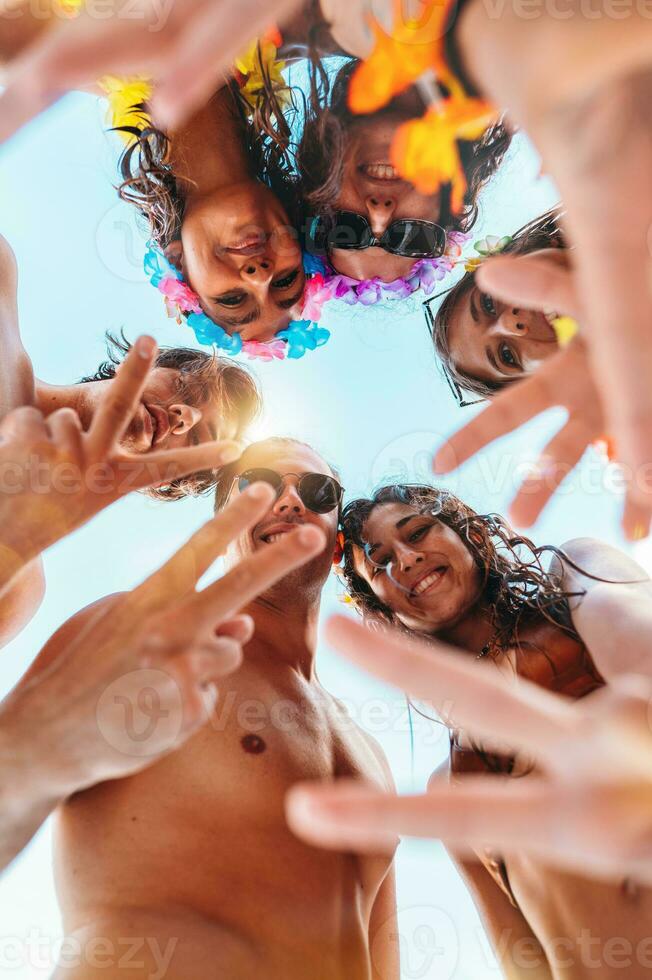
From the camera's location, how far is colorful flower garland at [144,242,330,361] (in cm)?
324

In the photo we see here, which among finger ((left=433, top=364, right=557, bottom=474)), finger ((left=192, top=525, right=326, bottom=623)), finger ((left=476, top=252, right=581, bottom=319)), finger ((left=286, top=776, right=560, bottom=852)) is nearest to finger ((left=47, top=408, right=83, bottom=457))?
finger ((left=192, top=525, right=326, bottom=623))

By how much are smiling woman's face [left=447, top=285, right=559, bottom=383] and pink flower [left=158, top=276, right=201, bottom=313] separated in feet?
4.01

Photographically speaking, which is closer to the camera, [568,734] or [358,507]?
[568,734]

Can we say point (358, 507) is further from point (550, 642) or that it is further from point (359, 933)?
point (359, 933)

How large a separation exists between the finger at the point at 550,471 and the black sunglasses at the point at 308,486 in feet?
5.13

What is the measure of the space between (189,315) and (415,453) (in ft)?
4.67

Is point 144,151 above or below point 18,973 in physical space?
above

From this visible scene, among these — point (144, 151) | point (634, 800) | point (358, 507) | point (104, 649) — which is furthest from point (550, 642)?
point (144, 151)

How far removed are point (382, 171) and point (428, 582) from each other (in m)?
1.73

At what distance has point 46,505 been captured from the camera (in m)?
1.81

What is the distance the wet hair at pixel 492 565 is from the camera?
123 inches

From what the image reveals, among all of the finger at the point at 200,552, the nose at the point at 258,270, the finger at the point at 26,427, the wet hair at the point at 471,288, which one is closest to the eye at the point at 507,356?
the wet hair at the point at 471,288

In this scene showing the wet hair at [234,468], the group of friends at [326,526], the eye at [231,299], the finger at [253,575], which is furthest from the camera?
the wet hair at [234,468]

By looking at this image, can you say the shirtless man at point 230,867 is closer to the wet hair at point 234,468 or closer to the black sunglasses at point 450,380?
the wet hair at point 234,468
